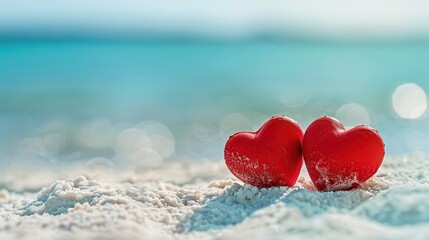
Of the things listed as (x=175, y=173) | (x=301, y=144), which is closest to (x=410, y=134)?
(x=175, y=173)

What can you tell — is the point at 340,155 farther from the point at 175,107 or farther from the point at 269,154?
the point at 175,107

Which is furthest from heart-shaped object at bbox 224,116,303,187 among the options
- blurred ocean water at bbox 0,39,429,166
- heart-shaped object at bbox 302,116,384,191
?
blurred ocean water at bbox 0,39,429,166

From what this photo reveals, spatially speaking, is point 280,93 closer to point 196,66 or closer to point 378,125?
point 378,125

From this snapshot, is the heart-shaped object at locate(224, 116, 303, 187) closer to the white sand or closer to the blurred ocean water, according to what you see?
the white sand

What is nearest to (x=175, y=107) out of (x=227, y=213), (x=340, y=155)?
(x=340, y=155)

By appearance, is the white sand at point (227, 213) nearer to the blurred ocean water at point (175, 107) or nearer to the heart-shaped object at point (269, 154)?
the heart-shaped object at point (269, 154)
